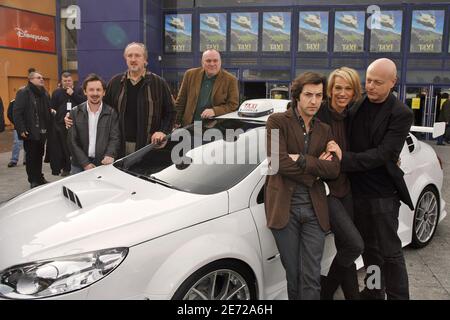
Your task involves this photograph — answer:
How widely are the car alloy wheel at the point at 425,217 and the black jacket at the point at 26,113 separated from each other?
5.49 metres

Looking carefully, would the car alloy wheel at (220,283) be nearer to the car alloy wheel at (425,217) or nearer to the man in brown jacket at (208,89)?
the man in brown jacket at (208,89)

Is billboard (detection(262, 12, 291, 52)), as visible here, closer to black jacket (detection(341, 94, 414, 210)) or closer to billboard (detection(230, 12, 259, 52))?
billboard (detection(230, 12, 259, 52))

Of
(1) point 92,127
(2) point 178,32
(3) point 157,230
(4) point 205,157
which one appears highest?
(2) point 178,32

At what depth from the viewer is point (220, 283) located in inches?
97.4

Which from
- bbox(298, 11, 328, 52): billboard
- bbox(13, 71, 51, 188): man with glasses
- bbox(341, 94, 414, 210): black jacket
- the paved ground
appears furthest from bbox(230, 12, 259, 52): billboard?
bbox(341, 94, 414, 210): black jacket

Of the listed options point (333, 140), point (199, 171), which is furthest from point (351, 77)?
point (199, 171)

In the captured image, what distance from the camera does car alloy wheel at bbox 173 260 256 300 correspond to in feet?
7.50

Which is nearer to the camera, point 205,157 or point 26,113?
point 205,157

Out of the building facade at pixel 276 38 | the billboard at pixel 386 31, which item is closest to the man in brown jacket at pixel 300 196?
the building facade at pixel 276 38

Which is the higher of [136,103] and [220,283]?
[136,103]

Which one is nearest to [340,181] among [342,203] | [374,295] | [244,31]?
[342,203]

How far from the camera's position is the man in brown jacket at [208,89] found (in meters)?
4.30

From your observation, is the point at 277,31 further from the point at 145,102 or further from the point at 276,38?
the point at 145,102

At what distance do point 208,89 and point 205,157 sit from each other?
146 centimetres
